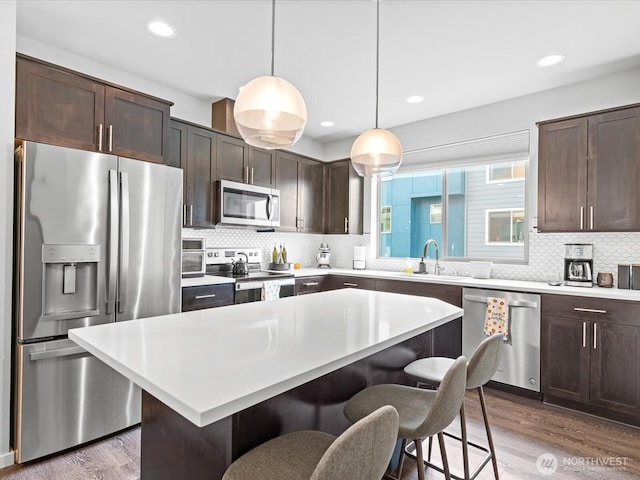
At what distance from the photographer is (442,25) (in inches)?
97.0

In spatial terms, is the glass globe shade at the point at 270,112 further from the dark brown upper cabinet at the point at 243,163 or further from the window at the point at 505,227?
the window at the point at 505,227

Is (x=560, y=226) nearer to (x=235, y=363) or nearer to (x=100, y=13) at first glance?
(x=235, y=363)

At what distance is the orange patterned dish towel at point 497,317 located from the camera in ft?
10.2

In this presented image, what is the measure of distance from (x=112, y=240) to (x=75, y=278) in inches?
12.1

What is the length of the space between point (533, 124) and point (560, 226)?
110cm

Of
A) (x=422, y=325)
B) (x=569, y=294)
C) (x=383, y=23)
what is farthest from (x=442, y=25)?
(x=569, y=294)

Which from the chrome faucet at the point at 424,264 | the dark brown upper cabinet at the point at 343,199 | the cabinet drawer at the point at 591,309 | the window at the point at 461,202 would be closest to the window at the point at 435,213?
the window at the point at 461,202

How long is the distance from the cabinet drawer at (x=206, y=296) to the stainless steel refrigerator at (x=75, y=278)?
32cm

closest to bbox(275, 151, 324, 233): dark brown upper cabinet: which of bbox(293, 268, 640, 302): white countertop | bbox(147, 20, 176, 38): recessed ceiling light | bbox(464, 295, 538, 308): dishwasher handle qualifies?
bbox(293, 268, 640, 302): white countertop

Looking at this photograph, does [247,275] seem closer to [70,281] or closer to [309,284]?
[309,284]

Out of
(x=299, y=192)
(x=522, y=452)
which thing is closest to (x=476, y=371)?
(x=522, y=452)

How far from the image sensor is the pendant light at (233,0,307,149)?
5.27 ft

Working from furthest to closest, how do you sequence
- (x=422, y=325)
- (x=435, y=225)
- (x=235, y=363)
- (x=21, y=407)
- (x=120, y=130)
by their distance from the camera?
(x=435, y=225), (x=120, y=130), (x=21, y=407), (x=422, y=325), (x=235, y=363)

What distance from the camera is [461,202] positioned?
4316 mm
